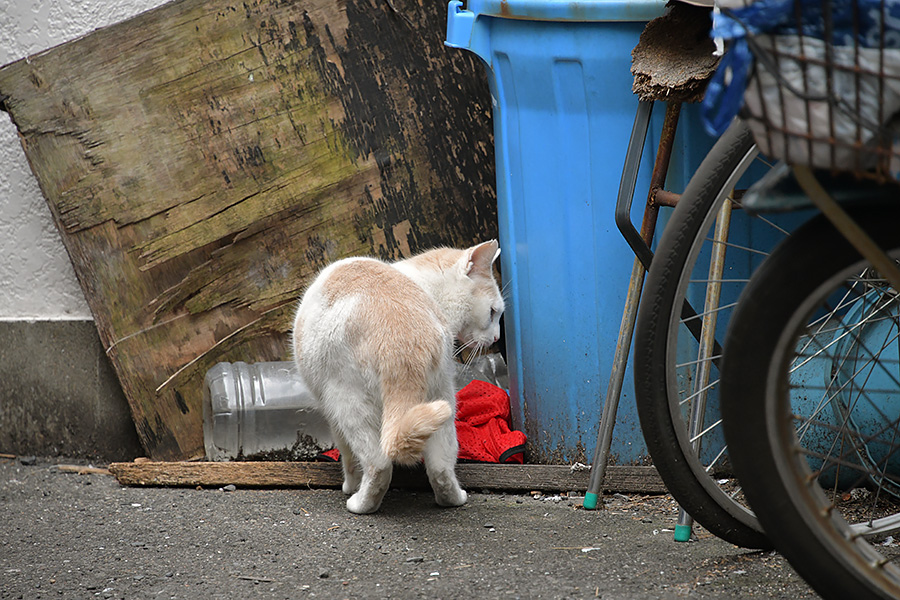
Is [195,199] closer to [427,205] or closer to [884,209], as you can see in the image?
[427,205]

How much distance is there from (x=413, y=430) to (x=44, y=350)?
1556 mm

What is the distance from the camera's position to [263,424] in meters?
2.39

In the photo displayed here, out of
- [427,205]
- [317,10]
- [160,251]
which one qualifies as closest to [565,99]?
[427,205]

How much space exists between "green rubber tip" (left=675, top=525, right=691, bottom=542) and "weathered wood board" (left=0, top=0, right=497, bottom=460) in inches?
47.2

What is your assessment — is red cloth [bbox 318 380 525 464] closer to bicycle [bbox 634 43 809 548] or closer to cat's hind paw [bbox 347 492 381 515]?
cat's hind paw [bbox 347 492 381 515]

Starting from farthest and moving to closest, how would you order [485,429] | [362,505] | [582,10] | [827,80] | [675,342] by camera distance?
[485,429] → [362,505] → [582,10] → [675,342] → [827,80]

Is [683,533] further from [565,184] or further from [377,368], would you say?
[565,184]

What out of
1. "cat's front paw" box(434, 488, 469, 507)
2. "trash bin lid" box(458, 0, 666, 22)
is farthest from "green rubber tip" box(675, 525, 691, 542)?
"trash bin lid" box(458, 0, 666, 22)

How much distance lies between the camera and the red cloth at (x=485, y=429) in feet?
7.34

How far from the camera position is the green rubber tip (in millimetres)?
1739

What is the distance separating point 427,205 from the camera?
2570 mm

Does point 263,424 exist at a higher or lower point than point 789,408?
lower

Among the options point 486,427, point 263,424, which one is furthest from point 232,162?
point 486,427

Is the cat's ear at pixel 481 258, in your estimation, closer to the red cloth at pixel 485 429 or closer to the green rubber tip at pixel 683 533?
the red cloth at pixel 485 429
